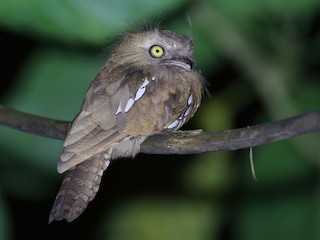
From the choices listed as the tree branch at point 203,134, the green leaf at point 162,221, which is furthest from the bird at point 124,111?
the green leaf at point 162,221

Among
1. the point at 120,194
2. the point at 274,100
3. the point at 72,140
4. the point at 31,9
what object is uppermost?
the point at 274,100

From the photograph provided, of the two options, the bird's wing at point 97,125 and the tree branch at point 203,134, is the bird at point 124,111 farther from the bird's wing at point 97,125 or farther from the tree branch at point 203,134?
the tree branch at point 203,134

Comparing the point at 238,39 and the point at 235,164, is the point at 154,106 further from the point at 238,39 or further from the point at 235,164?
the point at 235,164

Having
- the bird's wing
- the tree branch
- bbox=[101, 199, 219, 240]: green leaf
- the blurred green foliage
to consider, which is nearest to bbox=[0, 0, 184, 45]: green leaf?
the blurred green foliage

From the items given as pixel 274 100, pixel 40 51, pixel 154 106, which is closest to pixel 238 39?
pixel 274 100

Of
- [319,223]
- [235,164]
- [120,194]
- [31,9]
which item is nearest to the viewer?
[31,9]

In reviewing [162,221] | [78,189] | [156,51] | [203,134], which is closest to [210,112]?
[162,221]
